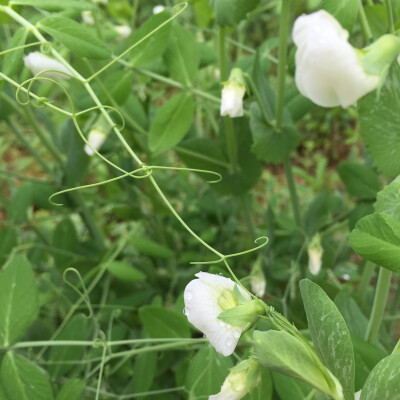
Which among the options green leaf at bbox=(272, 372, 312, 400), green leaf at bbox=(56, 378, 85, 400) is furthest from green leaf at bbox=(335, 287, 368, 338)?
green leaf at bbox=(56, 378, 85, 400)

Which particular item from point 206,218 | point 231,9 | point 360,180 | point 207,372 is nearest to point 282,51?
point 231,9

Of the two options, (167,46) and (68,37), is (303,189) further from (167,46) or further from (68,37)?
(68,37)

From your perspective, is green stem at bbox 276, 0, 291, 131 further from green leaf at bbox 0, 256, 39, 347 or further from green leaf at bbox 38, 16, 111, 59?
green leaf at bbox 0, 256, 39, 347

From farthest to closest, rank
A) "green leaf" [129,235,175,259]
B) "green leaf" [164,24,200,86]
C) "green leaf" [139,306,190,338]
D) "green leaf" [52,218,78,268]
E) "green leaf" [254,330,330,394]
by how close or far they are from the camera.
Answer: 1. "green leaf" [52,218,78,268]
2. "green leaf" [129,235,175,259]
3. "green leaf" [164,24,200,86]
4. "green leaf" [139,306,190,338]
5. "green leaf" [254,330,330,394]

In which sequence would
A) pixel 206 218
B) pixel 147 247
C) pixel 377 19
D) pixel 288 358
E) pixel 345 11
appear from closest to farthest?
pixel 288 358, pixel 345 11, pixel 377 19, pixel 147 247, pixel 206 218

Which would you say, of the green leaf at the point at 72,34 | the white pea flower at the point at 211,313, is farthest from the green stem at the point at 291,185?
the white pea flower at the point at 211,313

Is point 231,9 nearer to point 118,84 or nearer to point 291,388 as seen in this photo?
point 118,84

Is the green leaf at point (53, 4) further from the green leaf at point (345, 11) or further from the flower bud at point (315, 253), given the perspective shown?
the flower bud at point (315, 253)
